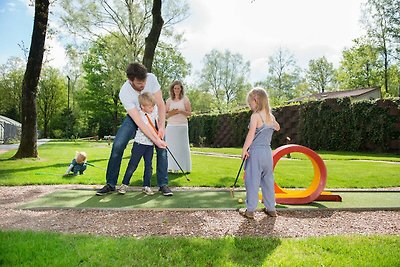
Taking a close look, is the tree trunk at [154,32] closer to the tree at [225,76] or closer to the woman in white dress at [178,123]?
the woman in white dress at [178,123]

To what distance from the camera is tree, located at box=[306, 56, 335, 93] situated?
55531 mm

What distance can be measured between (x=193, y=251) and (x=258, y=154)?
5.71ft

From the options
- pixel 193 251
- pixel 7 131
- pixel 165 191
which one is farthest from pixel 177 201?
pixel 7 131

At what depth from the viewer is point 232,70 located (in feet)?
181

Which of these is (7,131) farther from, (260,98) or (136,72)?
(260,98)

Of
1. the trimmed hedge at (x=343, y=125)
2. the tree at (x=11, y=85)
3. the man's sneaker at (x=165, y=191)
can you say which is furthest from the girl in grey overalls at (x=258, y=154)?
the tree at (x=11, y=85)

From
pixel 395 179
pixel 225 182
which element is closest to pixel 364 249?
pixel 225 182

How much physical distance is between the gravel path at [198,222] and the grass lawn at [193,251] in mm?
361

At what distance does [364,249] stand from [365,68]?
143 feet

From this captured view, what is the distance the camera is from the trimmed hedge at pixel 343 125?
1469 cm

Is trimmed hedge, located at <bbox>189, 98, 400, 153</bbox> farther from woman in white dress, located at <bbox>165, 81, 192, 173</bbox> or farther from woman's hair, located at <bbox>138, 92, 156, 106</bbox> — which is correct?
woman's hair, located at <bbox>138, 92, 156, 106</bbox>

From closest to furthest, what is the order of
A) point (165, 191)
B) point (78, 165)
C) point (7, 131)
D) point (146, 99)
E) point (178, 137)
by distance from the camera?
point (146, 99) → point (165, 191) → point (178, 137) → point (78, 165) → point (7, 131)

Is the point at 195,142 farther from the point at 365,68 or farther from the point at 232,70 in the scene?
the point at 232,70

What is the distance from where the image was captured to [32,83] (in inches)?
436
